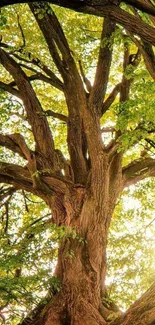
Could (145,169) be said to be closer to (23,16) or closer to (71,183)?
(71,183)

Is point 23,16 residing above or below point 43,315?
above

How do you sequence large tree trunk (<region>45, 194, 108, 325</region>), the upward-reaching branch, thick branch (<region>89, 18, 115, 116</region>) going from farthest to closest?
1. thick branch (<region>89, 18, 115, 116</region>)
2. the upward-reaching branch
3. large tree trunk (<region>45, 194, 108, 325</region>)

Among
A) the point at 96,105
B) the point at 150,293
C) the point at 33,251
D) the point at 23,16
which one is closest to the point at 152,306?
the point at 150,293

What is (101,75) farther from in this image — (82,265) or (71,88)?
(82,265)

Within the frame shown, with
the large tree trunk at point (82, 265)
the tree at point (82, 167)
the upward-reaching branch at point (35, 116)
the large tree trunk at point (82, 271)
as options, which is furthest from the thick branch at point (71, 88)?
the large tree trunk at point (82, 271)

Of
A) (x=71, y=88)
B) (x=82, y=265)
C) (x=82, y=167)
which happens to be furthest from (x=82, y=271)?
(x=71, y=88)

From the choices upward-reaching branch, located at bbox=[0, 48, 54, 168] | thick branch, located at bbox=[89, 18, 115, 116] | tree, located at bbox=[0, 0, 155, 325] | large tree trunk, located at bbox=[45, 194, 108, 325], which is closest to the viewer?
large tree trunk, located at bbox=[45, 194, 108, 325]

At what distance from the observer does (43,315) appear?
17.7 feet

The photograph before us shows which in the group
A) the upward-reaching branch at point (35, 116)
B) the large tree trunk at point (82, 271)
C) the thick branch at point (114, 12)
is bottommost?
the large tree trunk at point (82, 271)

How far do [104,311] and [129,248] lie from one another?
260 cm

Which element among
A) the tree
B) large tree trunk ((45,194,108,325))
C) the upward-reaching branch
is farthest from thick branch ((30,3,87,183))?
large tree trunk ((45,194,108,325))

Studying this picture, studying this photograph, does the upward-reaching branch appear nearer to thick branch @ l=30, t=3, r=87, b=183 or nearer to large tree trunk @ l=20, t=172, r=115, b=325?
thick branch @ l=30, t=3, r=87, b=183

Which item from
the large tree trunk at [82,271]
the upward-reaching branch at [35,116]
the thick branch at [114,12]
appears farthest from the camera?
the upward-reaching branch at [35,116]

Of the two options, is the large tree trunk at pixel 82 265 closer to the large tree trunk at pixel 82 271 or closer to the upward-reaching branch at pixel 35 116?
the large tree trunk at pixel 82 271
